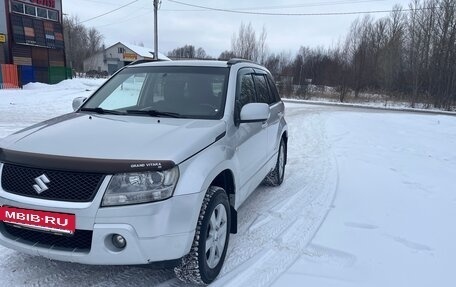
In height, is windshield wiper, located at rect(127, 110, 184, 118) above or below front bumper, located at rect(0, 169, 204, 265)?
above

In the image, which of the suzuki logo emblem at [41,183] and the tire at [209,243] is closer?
the suzuki logo emblem at [41,183]

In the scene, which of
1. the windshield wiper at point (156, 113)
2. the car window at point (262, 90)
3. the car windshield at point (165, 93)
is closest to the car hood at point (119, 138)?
the windshield wiper at point (156, 113)

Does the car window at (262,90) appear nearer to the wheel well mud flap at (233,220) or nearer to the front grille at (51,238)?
the wheel well mud flap at (233,220)

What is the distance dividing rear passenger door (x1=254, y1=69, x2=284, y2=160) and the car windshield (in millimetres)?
1073

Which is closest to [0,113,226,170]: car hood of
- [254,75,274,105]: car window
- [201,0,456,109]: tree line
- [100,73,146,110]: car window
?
[100,73,146,110]: car window

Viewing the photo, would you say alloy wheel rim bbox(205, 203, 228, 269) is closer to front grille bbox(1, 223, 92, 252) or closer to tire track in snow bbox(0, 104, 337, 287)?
tire track in snow bbox(0, 104, 337, 287)

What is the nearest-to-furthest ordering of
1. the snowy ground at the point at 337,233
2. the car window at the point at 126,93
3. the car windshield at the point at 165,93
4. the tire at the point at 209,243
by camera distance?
1. the tire at the point at 209,243
2. the snowy ground at the point at 337,233
3. the car windshield at the point at 165,93
4. the car window at the point at 126,93

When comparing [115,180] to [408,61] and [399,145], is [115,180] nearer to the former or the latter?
[399,145]

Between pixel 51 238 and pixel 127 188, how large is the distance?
2.33 feet

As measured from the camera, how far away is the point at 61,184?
259 centimetres

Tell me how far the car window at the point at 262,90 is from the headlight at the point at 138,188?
2494 mm

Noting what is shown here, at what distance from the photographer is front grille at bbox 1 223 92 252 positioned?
8.53 ft

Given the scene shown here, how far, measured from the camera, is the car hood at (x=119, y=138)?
2.66 meters

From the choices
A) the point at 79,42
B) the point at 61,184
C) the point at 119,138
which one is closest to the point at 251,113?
the point at 119,138
